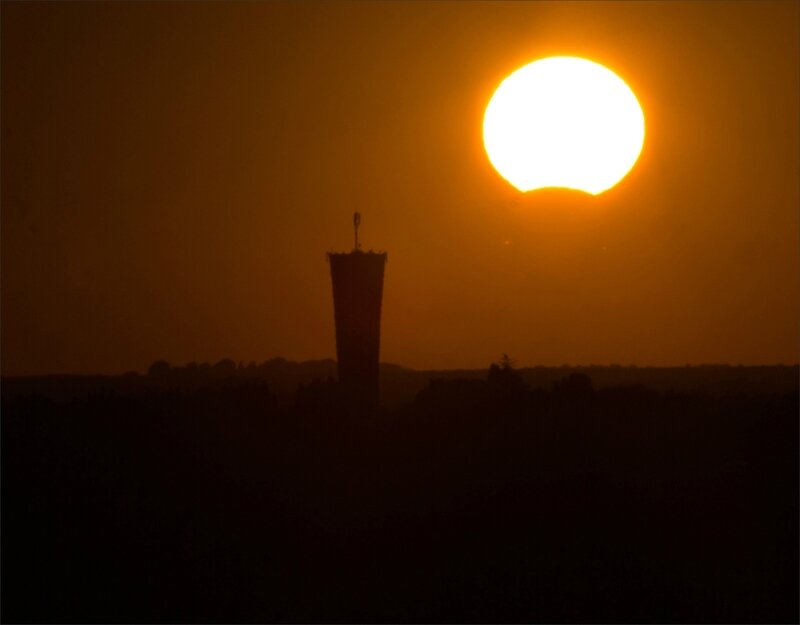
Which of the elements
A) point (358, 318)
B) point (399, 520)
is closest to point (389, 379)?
point (358, 318)

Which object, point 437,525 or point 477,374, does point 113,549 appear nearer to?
point 437,525

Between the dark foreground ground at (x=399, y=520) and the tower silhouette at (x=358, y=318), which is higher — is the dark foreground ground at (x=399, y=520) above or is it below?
below

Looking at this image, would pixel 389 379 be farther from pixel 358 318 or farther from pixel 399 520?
pixel 399 520

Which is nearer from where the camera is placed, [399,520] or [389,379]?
[399,520]

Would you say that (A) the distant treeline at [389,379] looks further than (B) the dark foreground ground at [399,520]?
Yes

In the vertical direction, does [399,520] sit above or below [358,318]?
below
